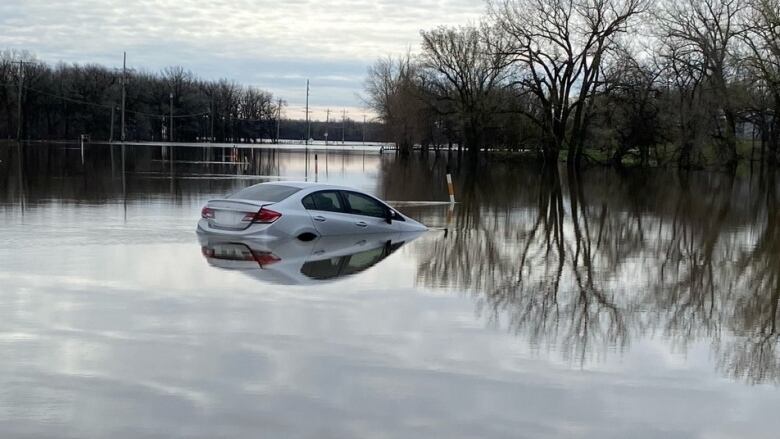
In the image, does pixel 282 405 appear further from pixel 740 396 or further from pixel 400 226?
pixel 400 226

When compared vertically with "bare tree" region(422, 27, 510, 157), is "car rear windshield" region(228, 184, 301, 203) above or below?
A: below

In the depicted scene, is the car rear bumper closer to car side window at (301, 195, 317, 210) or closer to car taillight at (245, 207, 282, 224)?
car taillight at (245, 207, 282, 224)

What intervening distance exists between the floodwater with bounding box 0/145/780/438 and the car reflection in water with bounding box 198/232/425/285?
10 centimetres

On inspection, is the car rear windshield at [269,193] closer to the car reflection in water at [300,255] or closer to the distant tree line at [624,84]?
the car reflection in water at [300,255]

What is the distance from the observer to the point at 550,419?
243 inches

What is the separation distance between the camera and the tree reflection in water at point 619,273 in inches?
353

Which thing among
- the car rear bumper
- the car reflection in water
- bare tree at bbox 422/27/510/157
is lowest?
the car reflection in water

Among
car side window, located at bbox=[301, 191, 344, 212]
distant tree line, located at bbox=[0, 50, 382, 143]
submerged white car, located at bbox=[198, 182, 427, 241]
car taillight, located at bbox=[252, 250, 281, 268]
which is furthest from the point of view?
distant tree line, located at bbox=[0, 50, 382, 143]

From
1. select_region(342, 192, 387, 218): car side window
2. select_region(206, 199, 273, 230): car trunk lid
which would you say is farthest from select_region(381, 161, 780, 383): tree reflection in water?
select_region(206, 199, 273, 230): car trunk lid

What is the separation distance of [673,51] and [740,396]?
181ft

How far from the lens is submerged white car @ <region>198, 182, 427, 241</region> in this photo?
50.0 ft

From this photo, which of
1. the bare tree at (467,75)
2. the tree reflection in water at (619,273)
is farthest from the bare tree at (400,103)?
the tree reflection in water at (619,273)

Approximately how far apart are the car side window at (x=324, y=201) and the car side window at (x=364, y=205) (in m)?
0.27

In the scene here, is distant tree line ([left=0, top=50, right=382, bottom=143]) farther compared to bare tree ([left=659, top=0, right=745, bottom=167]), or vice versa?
distant tree line ([left=0, top=50, right=382, bottom=143])
